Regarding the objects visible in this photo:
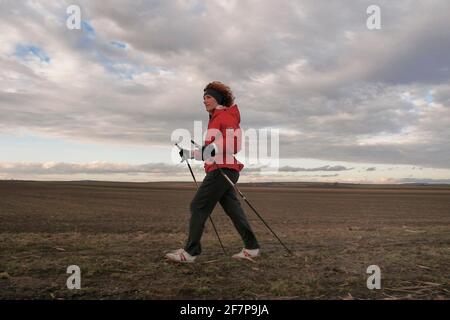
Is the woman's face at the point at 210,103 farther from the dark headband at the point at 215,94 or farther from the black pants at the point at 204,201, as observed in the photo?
the black pants at the point at 204,201

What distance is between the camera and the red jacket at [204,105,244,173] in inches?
221

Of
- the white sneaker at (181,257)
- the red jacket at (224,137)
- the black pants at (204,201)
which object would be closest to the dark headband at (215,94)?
the red jacket at (224,137)

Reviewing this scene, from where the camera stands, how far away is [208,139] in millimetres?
5652

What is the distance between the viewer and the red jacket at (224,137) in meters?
5.62

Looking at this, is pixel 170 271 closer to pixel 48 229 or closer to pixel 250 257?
pixel 250 257

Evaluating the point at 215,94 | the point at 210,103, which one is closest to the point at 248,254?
the point at 210,103

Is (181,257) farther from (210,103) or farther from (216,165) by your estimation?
(210,103)

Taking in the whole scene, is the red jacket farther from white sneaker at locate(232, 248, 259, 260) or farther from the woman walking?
white sneaker at locate(232, 248, 259, 260)

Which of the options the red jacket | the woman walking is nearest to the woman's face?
the woman walking

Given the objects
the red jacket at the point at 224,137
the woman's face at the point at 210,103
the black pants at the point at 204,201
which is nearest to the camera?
the red jacket at the point at 224,137

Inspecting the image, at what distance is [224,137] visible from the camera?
18.4 feet

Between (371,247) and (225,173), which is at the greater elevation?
(225,173)
